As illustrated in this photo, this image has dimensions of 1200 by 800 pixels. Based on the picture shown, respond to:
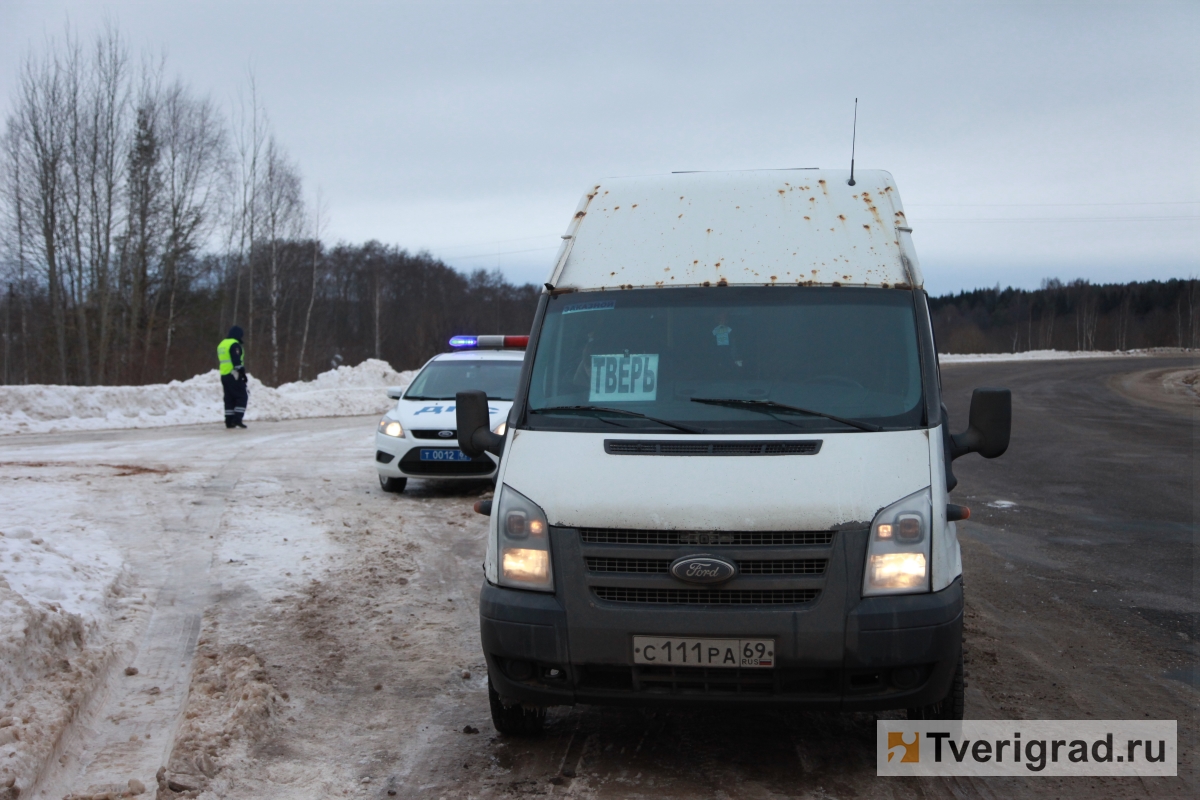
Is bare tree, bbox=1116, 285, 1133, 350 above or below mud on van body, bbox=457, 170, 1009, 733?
above

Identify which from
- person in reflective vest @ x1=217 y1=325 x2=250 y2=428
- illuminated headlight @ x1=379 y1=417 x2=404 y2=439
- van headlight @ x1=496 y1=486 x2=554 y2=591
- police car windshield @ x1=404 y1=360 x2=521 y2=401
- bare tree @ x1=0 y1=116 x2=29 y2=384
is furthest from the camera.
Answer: bare tree @ x1=0 y1=116 x2=29 y2=384

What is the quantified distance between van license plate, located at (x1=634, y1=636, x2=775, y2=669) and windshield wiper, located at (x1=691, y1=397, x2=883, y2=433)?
986 mm

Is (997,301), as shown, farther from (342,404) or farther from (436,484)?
(436,484)

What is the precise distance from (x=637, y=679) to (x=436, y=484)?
852 cm

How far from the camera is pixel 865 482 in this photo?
3719 millimetres

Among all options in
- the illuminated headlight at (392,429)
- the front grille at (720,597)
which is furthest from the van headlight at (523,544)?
the illuminated headlight at (392,429)

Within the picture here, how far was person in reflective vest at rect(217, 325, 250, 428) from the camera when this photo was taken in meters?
18.4

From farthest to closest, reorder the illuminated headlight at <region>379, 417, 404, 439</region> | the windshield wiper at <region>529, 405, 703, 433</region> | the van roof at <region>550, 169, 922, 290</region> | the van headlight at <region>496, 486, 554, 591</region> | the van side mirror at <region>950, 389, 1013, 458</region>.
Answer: the illuminated headlight at <region>379, 417, 404, 439</region>
the van roof at <region>550, 169, 922, 290</region>
the van side mirror at <region>950, 389, 1013, 458</region>
the windshield wiper at <region>529, 405, 703, 433</region>
the van headlight at <region>496, 486, 554, 591</region>

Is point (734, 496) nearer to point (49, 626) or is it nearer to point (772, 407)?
point (772, 407)

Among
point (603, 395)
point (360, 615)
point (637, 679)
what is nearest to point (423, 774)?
point (637, 679)

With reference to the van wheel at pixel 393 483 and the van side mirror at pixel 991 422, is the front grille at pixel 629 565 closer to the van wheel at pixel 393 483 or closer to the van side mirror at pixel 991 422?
the van side mirror at pixel 991 422

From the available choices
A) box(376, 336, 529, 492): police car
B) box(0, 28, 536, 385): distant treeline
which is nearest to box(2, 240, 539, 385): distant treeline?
box(0, 28, 536, 385): distant treeline

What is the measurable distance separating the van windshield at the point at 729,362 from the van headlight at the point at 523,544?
49 centimetres

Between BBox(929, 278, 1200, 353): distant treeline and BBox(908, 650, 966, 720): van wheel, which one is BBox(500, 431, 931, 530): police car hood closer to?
Result: BBox(908, 650, 966, 720): van wheel
